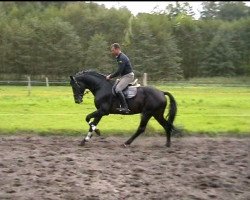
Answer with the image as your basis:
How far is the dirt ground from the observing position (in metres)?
6.68

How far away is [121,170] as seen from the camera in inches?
315

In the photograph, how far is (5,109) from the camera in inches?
700

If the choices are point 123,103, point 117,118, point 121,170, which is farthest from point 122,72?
point 117,118

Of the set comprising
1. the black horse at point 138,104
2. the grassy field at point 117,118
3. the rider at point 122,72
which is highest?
the rider at point 122,72

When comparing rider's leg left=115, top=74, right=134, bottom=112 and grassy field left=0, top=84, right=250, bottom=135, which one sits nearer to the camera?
rider's leg left=115, top=74, right=134, bottom=112

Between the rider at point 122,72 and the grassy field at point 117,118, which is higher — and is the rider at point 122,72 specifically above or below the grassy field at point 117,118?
above

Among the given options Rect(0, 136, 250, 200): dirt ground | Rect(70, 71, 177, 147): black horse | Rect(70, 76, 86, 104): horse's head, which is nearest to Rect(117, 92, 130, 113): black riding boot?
Rect(70, 71, 177, 147): black horse

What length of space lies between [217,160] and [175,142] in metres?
2.57

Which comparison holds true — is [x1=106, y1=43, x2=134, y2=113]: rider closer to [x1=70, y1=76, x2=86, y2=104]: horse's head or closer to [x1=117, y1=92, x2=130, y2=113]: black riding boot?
[x1=117, y1=92, x2=130, y2=113]: black riding boot

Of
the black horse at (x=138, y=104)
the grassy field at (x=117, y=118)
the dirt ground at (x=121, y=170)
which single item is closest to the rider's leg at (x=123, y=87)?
the black horse at (x=138, y=104)

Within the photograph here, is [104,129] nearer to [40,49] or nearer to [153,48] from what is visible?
[40,49]

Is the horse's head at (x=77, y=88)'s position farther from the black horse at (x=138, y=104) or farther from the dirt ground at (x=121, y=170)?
the dirt ground at (x=121, y=170)

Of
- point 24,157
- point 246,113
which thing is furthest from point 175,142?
point 246,113

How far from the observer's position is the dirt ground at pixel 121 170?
6.68 meters
